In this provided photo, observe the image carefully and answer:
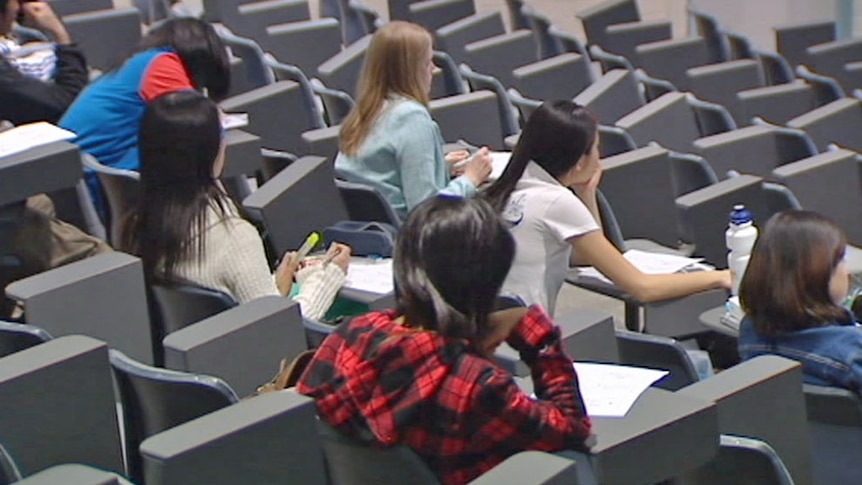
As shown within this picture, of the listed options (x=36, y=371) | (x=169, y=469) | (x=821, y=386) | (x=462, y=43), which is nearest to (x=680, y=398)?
(x=821, y=386)

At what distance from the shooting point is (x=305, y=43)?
3.88 meters

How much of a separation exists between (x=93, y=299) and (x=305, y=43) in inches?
81.5

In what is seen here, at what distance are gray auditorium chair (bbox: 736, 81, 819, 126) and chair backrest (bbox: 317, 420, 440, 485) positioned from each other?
254cm

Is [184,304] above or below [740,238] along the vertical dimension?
above

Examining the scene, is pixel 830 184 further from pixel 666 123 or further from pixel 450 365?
pixel 450 365

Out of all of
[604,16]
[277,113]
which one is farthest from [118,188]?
[604,16]

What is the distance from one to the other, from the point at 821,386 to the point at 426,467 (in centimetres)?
67

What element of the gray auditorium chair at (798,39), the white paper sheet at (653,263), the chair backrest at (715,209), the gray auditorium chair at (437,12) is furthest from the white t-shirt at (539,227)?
the gray auditorium chair at (798,39)

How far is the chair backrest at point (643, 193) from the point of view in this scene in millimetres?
2791

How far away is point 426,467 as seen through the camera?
1.39m

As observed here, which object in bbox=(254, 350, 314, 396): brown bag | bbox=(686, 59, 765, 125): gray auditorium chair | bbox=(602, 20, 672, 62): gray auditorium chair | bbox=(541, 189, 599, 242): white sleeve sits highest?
bbox=(254, 350, 314, 396): brown bag

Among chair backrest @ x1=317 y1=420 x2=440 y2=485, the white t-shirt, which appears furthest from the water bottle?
chair backrest @ x1=317 y1=420 x2=440 y2=485

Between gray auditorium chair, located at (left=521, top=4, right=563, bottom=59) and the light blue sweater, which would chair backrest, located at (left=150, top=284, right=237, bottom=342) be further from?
gray auditorium chair, located at (left=521, top=4, right=563, bottom=59)

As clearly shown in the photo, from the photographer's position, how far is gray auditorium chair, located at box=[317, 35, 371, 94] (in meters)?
3.55
